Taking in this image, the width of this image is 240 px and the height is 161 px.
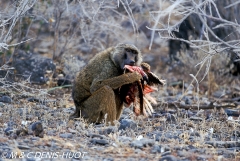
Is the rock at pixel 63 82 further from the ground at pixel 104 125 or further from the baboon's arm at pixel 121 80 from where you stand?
the baboon's arm at pixel 121 80

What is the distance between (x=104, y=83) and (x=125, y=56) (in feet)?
1.96

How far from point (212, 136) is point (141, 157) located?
1.64m

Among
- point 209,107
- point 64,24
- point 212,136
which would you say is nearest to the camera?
point 212,136

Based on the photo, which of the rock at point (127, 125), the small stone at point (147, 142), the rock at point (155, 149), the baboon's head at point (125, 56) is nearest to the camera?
the rock at point (155, 149)

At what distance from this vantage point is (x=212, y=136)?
6527mm

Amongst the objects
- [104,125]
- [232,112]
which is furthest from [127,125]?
[232,112]

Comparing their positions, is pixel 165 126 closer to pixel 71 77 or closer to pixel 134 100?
pixel 134 100

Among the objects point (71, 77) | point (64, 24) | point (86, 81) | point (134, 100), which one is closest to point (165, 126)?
point (134, 100)

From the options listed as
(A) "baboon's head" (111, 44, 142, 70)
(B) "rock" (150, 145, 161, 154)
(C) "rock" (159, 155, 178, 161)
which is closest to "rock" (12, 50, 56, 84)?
(A) "baboon's head" (111, 44, 142, 70)

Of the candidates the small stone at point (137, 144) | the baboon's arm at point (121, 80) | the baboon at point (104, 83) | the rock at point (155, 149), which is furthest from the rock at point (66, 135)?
the baboon's arm at point (121, 80)

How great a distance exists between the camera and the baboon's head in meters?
7.56

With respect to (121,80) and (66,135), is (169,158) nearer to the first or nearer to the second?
(66,135)

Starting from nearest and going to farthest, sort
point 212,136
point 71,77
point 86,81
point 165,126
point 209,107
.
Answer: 1. point 212,136
2. point 165,126
3. point 86,81
4. point 209,107
5. point 71,77

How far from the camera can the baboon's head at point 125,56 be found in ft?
24.8
